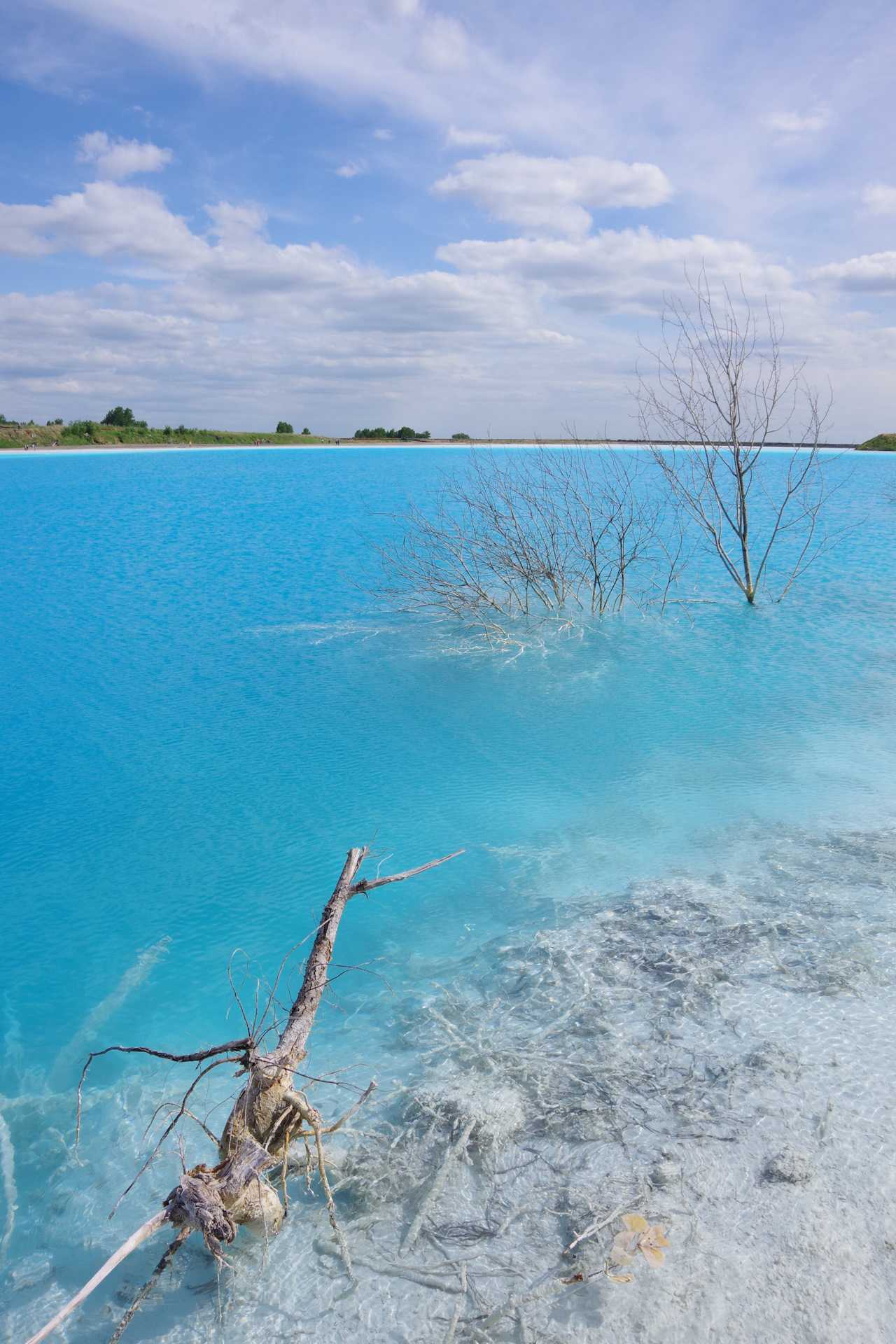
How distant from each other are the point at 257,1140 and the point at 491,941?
2627mm

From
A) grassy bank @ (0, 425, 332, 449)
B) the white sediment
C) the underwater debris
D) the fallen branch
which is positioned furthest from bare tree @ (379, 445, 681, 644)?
grassy bank @ (0, 425, 332, 449)

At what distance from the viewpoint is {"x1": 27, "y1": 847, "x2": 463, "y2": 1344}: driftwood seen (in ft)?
9.36

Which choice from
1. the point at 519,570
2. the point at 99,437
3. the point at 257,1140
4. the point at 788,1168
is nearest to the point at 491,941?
the point at 788,1168

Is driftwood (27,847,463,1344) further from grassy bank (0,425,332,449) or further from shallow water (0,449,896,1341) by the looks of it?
grassy bank (0,425,332,449)

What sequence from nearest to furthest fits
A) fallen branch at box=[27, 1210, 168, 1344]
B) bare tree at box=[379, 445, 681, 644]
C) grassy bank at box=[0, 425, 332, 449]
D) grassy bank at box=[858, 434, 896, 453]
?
fallen branch at box=[27, 1210, 168, 1344], bare tree at box=[379, 445, 681, 644], grassy bank at box=[0, 425, 332, 449], grassy bank at box=[858, 434, 896, 453]

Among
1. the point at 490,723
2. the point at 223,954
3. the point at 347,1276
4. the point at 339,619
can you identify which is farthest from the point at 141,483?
the point at 347,1276

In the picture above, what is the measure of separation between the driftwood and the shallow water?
0.25 metres

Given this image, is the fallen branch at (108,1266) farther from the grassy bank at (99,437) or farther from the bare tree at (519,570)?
the grassy bank at (99,437)

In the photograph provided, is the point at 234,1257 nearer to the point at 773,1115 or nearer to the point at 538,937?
the point at 773,1115

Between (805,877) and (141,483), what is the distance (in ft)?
150

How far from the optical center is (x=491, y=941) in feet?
18.2

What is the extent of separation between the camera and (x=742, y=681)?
11.7 meters

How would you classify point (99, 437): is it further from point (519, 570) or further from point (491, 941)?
point (491, 941)

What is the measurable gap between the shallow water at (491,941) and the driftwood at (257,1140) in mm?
251
